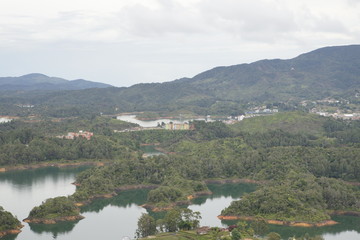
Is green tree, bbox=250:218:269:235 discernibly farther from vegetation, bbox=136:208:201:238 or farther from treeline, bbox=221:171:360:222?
treeline, bbox=221:171:360:222

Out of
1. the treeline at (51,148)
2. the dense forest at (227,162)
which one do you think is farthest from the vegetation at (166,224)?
the treeline at (51,148)

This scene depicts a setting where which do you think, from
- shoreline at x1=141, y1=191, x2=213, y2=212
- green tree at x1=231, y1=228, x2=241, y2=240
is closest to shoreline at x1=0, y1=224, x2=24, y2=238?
shoreline at x1=141, y1=191, x2=213, y2=212

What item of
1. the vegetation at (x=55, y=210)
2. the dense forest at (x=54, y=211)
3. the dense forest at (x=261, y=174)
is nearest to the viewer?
the dense forest at (x=54, y=211)

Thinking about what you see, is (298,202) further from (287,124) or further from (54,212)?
(287,124)

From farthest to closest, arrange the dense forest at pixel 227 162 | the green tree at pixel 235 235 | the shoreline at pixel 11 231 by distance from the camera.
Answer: the dense forest at pixel 227 162 < the shoreline at pixel 11 231 < the green tree at pixel 235 235

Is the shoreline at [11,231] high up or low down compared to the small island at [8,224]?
down

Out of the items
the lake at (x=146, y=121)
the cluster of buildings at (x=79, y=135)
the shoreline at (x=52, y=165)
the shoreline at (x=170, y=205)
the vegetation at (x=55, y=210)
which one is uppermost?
→ the lake at (x=146, y=121)

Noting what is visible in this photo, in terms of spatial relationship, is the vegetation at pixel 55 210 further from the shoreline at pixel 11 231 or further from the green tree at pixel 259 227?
the green tree at pixel 259 227
